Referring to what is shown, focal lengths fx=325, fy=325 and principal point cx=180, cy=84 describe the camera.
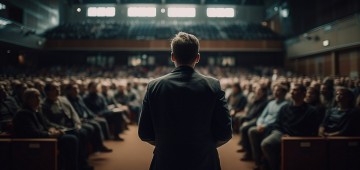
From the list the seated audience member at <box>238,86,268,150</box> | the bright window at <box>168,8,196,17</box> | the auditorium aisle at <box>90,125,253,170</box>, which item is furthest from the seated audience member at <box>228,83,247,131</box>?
the bright window at <box>168,8,196,17</box>

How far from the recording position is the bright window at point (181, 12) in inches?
867

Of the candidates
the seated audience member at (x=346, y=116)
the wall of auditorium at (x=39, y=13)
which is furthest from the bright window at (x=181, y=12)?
the seated audience member at (x=346, y=116)

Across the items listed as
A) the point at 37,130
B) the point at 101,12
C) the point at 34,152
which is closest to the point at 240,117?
the point at 37,130

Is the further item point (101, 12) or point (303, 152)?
point (101, 12)

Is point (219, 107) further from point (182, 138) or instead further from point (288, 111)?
point (288, 111)

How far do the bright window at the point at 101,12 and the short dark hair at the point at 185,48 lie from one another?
21.6 m

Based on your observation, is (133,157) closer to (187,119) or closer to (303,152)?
(303,152)

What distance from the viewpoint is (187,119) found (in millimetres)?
1410

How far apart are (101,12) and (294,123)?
20454 mm

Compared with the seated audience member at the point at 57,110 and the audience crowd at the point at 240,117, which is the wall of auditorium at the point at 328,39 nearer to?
the audience crowd at the point at 240,117

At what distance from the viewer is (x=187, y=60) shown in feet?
4.88

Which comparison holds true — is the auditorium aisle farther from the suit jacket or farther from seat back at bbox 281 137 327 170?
the suit jacket

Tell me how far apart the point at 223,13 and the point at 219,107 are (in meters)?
21.7

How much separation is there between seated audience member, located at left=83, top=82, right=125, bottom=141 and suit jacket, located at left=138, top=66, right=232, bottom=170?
14.7 ft
